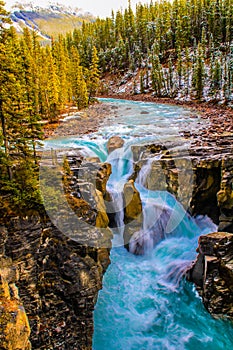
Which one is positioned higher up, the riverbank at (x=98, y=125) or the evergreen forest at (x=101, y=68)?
the evergreen forest at (x=101, y=68)

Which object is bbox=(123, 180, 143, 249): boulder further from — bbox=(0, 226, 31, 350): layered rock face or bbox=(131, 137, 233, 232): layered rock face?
bbox=(0, 226, 31, 350): layered rock face

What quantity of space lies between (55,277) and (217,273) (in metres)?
6.97

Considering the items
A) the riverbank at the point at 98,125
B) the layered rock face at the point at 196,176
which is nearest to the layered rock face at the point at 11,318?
the layered rock face at the point at 196,176

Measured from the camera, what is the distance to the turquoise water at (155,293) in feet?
37.8

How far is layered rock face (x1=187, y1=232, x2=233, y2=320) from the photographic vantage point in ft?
38.5

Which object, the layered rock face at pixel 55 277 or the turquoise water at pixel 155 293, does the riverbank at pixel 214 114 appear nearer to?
the turquoise water at pixel 155 293

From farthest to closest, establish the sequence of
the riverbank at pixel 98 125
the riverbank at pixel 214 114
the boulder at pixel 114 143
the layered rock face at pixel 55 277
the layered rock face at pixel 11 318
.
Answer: the riverbank at pixel 214 114 → the riverbank at pixel 98 125 → the boulder at pixel 114 143 → the layered rock face at pixel 55 277 → the layered rock face at pixel 11 318

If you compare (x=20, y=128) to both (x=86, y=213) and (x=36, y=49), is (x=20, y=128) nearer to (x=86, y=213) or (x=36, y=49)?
(x=86, y=213)

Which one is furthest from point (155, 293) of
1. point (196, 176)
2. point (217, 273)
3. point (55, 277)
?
point (196, 176)

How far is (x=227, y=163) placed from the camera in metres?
17.0

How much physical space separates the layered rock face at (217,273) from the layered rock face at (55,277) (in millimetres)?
4908

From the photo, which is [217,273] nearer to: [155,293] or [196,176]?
[155,293]

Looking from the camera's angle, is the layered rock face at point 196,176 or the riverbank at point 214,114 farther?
the riverbank at point 214,114

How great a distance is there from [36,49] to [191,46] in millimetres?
52101
